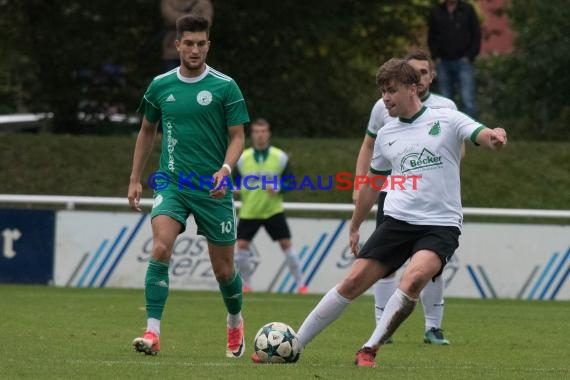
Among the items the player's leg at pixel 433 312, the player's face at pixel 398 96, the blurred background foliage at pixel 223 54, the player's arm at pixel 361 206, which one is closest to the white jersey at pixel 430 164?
the player's face at pixel 398 96

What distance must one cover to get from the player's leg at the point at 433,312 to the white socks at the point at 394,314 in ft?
8.24

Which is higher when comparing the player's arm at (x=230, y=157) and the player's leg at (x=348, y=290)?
the player's arm at (x=230, y=157)

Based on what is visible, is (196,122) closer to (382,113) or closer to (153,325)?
(153,325)

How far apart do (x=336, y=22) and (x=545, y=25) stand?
3.18 meters

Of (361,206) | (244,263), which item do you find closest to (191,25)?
(361,206)

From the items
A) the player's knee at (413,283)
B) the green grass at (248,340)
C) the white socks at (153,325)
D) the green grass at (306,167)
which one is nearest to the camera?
the green grass at (248,340)

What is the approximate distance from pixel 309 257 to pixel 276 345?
9414 millimetres

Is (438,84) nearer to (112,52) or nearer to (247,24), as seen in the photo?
(247,24)

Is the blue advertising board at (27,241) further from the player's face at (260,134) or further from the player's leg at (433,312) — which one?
the player's leg at (433,312)

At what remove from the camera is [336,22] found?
2197cm

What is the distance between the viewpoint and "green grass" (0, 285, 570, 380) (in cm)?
813

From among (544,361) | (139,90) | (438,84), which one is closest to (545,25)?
(438,84)

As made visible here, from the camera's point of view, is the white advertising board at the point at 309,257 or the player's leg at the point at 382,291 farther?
the white advertising board at the point at 309,257

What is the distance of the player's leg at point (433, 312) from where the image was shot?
431 inches
